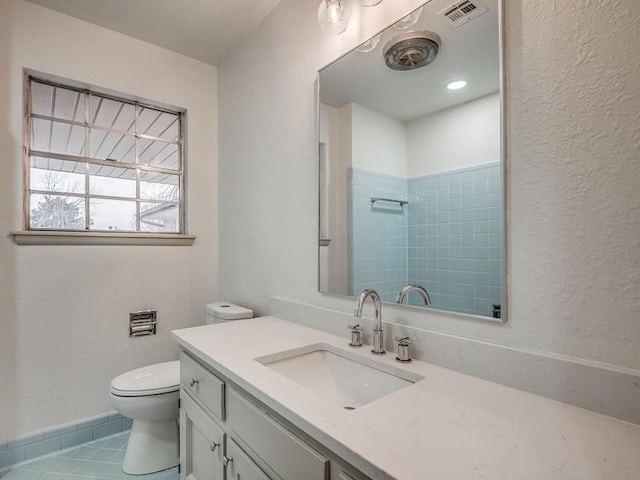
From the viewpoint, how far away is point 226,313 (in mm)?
1912

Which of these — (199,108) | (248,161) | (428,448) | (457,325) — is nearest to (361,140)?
(457,325)

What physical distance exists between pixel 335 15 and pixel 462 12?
507 millimetres

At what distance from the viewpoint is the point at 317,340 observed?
1.32 metres

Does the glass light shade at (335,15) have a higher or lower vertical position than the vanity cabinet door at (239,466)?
higher

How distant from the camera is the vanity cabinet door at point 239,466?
92 cm

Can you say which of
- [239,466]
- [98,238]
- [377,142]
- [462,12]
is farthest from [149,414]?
[462,12]

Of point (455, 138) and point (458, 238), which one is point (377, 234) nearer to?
point (458, 238)

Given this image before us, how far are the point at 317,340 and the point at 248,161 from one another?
1.26 m

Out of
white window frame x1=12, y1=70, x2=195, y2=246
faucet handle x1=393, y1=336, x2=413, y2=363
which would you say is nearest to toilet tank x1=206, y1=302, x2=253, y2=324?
white window frame x1=12, y1=70, x2=195, y2=246

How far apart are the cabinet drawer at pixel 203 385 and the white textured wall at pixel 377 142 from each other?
3.20 ft

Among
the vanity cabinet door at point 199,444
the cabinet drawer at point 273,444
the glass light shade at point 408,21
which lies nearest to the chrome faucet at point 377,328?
the cabinet drawer at point 273,444

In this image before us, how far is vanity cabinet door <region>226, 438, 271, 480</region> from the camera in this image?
915mm

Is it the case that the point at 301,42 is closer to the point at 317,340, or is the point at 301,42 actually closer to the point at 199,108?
the point at 199,108

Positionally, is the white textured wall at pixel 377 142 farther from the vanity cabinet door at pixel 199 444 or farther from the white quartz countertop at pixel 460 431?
the vanity cabinet door at pixel 199 444
